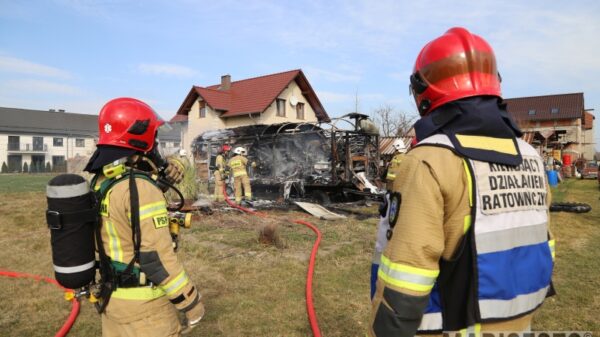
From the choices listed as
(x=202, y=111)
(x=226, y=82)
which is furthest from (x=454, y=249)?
(x=226, y=82)

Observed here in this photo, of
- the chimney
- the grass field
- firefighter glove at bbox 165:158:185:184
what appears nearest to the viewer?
→ firefighter glove at bbox 165:158:185:184

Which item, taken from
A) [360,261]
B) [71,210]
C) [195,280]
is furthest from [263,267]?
[71,210]

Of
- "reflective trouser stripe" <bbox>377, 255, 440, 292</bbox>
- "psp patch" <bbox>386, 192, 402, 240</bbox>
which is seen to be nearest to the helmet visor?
"psp patch" <bbox>386, 192, 402, 240</bbox>

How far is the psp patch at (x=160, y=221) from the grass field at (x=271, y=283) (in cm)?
203

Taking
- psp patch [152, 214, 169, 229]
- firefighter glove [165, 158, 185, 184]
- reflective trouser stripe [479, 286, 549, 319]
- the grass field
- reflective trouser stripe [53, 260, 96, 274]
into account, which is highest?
firefighter glove [165, 158, 185, 184]

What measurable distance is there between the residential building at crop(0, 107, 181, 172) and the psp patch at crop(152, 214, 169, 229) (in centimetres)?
4792

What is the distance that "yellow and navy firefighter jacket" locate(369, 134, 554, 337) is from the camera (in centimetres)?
130

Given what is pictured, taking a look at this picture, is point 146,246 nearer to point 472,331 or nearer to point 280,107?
point 472,331

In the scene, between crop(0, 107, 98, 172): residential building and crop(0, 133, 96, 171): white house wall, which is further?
crop(0, 107, 98, 172): residential building

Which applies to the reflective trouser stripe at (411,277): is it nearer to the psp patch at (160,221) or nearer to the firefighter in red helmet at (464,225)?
the firefighter in red helmet at (464,225)

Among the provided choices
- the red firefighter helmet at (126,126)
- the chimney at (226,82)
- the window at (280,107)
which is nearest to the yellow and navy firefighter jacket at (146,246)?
the red firefighter helmet at (126,126)

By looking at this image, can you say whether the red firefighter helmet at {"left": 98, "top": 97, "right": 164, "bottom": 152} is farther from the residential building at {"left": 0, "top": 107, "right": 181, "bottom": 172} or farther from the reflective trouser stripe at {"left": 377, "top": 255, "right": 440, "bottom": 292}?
the residential building at {"left": 0, "top": 107, "right": 181, "bottom": 172}

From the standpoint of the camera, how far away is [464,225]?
1.35 metres

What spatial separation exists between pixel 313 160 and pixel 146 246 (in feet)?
36.3
